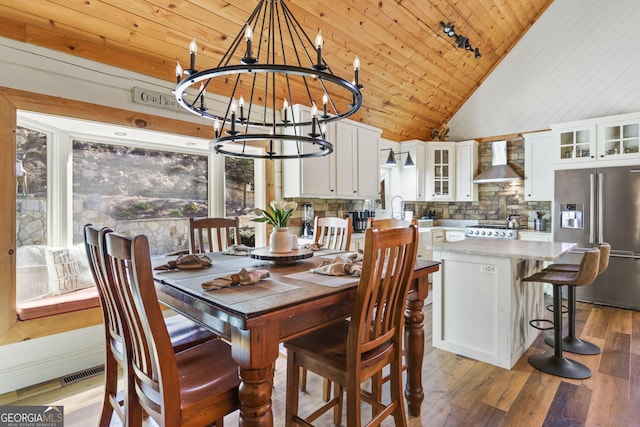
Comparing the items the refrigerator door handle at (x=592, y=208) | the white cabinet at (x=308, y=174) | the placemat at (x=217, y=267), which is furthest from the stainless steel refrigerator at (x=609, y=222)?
the placemat at (x=217, y=267)

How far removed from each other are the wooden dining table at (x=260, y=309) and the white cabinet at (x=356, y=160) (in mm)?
2415

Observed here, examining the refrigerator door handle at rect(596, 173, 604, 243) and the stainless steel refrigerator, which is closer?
the stainless steel refrigerator

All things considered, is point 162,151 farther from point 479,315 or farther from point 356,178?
point 479,315

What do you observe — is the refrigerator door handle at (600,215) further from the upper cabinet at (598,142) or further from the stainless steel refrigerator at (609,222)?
the upper cabinet at (598,142)

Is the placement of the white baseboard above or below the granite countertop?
below

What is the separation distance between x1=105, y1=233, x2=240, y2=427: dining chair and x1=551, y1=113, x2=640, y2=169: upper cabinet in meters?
4.92

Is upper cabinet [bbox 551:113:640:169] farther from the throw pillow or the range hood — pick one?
the throw pillow

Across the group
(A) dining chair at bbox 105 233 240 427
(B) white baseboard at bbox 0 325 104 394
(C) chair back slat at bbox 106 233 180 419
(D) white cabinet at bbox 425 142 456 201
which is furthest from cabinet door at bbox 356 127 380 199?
(C) chair back slat at bbox 106 233 180 419

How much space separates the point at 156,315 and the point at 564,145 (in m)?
5.27

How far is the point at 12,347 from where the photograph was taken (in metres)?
2.36

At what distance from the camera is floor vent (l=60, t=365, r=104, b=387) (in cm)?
246

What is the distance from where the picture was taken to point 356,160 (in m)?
4.43

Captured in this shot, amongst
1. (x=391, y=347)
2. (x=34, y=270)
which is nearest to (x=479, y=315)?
(x=391, y=347)

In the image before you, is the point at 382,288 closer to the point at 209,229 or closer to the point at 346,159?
the point at 209,229
